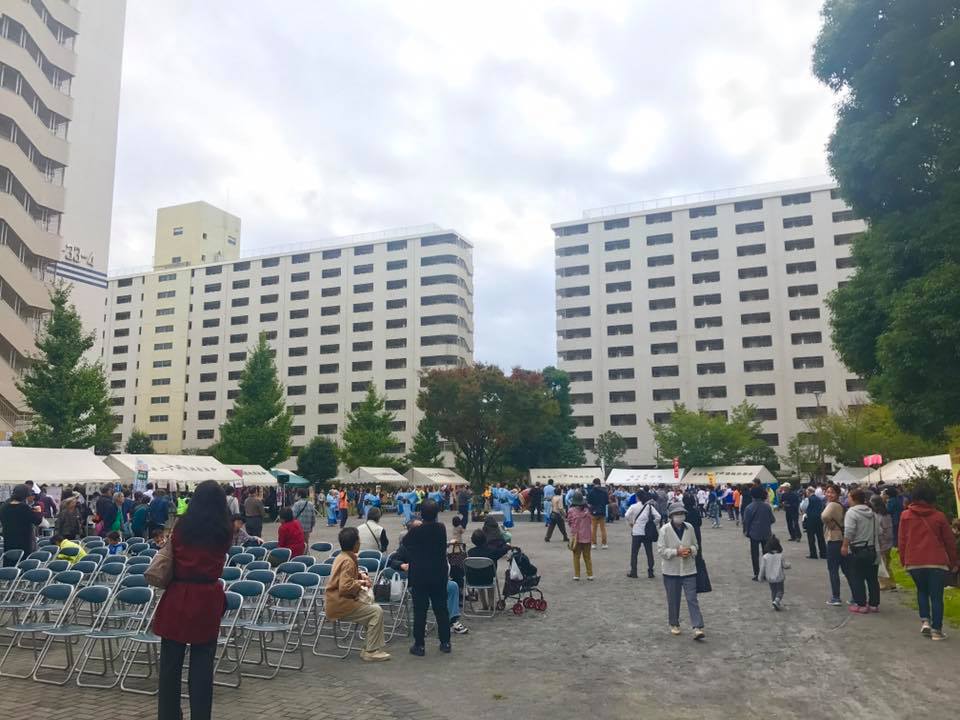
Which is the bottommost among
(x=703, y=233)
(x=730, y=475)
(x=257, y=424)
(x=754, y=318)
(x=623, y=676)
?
(x=623, y=676)

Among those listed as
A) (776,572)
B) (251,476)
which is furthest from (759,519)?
(251,476)

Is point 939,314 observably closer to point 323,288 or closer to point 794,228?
point 794,228

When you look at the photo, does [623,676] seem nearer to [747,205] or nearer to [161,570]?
[161,570]

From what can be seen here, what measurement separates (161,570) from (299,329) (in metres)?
78.2

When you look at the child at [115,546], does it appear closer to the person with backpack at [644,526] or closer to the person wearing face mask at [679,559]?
the person wearing face mask at [679,559]

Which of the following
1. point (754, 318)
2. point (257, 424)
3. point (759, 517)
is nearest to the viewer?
point (759, 517)

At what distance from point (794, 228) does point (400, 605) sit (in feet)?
225

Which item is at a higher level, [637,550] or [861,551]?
[861,551]

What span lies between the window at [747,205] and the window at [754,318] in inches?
400

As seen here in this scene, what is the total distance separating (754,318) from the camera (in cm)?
6925

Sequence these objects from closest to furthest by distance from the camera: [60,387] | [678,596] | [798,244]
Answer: [678,596]
[60,387]
[798,244]

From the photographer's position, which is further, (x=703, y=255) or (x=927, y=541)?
(x=703, y=255)

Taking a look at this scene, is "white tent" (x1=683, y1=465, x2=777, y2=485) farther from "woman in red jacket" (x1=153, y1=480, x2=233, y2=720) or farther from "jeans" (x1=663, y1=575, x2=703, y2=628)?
"woman in red jacket" (x1=153, y1=480, x2=233, y2=720)

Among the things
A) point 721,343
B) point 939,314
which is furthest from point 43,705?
point 721,343
